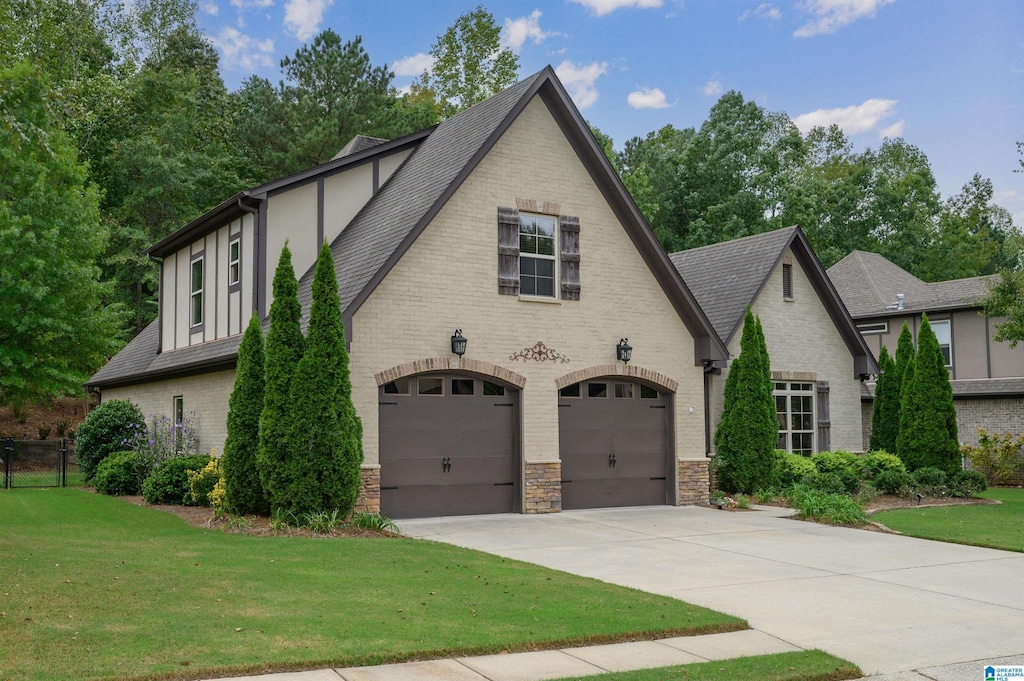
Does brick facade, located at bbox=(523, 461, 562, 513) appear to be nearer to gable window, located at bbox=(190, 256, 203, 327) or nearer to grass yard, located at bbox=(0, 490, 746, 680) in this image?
grass yard, located at bbox=(0, 490, 746, 680)

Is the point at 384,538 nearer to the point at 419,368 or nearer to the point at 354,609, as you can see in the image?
the point at 419,368

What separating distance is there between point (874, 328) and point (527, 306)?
18.2 m

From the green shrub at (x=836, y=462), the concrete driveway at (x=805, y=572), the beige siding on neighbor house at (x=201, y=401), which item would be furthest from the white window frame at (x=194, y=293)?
the green shrub at (x=836, y=462)

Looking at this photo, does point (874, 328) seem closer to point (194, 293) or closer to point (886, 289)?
Result: point (886, 289)

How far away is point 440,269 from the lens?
54.8ft

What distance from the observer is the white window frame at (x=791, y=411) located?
23312 mm

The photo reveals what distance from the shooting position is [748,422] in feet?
66.5

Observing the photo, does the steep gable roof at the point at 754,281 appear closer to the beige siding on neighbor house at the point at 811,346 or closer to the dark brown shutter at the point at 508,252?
the beige siding on neighbor house at the point at 811,346

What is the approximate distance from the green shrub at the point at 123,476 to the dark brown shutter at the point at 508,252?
9.27 m

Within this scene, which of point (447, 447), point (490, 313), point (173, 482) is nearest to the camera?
point (447, 447)

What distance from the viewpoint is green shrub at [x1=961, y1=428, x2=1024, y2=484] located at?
26.6 m

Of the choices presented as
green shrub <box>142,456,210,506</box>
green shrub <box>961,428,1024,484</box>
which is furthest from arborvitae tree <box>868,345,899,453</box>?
green shrub <box>142,456,210,506</box>

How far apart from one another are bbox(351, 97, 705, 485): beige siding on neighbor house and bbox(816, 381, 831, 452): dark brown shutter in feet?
19.4

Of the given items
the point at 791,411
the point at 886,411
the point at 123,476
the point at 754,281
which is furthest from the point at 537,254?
the point at 886,411
